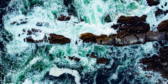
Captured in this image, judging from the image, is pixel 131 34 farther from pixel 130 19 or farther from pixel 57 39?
pixel 57 39

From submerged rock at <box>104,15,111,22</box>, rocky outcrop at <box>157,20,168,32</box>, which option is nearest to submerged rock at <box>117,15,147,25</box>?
submerged rock at <box>104,15,111,22</box>

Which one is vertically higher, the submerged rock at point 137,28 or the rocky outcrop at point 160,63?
the submerged rock at point 137,28

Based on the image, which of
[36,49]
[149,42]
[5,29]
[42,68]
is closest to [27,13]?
[5,29]

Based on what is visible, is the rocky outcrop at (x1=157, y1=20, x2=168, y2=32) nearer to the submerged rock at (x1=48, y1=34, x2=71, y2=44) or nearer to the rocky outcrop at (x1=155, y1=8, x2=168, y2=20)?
the rocky outcrop at (x1=155, y1=8, x2=168, y2=20)

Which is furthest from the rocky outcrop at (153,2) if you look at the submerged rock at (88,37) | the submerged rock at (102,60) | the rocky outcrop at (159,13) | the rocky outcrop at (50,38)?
the rocky outcrop at (50,38)

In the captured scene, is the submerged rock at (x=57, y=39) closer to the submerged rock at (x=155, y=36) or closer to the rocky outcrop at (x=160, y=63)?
the submerged rock at (x=155, y=36)

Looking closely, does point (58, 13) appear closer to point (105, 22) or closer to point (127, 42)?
point (105, 22)

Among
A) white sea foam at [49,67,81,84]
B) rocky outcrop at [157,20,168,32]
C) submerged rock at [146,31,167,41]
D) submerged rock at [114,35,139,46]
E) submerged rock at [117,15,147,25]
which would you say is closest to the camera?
rocky outcrop at [157,20,168,32]
